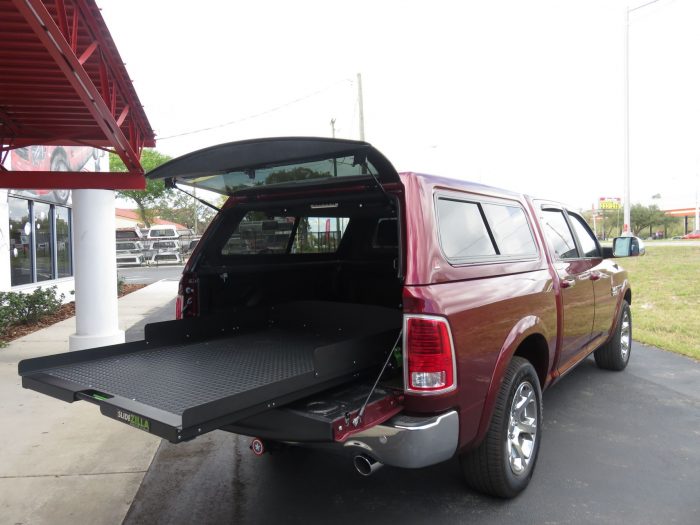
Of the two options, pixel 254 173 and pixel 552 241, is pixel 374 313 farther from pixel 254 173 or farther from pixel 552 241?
pixel 552 241

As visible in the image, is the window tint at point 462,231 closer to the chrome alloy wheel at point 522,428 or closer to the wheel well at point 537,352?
the wheel well at point 537,352

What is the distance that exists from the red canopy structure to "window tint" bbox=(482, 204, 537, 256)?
353 centimetres

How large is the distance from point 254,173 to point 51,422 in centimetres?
309

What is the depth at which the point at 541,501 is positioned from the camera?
340 cm

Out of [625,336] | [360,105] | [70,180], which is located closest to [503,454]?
[625,336]

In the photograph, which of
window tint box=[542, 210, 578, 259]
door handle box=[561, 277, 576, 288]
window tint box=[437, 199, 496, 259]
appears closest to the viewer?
window tint box=[437, 199, 496, 259]

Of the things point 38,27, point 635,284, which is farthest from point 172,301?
point 635,284

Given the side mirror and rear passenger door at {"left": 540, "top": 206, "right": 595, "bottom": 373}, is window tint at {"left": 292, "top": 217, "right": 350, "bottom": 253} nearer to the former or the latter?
rear passenger door at {"left": 540, "top": 206, "right": 595, "bottom": 373}

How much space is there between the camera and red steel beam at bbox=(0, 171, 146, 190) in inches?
264

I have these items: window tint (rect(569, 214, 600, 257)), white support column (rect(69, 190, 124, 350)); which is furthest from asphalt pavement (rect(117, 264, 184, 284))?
window tint (rect(569, 214, 600, 257))

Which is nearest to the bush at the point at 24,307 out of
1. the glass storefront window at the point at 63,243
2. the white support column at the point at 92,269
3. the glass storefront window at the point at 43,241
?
the white support column at the point at 92,269

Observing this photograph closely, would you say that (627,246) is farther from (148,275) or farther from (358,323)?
(148,275)

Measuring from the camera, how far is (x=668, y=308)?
→ 36.3 feet

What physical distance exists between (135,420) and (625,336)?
5.87 m
